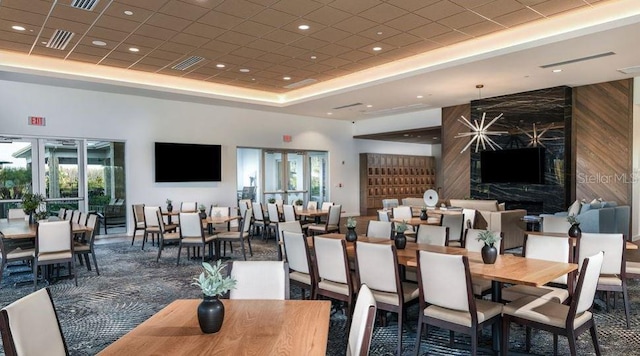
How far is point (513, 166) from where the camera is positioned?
1018 cm

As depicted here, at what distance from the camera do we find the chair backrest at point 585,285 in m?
2.82

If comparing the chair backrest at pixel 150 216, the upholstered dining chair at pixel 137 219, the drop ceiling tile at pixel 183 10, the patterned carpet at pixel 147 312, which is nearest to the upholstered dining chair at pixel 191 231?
the patterned carpet at pixel 147 312

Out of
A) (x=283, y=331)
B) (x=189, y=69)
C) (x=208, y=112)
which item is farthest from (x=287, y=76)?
(x=283, y=331)

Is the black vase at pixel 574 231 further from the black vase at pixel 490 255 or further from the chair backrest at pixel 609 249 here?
the black vase at pixel 490 255

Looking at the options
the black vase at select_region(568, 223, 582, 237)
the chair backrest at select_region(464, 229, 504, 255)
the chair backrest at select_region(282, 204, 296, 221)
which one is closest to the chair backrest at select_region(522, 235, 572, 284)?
the chair backrest at select_region(464, 229, 504, 255)

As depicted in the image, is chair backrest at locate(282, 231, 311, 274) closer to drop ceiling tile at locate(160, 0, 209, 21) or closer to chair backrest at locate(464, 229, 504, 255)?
chair backrest at locate(464, 229, 504, 255)

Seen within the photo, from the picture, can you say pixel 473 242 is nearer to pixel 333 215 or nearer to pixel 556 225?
pixel 556 225

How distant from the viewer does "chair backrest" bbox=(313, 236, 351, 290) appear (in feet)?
12.1

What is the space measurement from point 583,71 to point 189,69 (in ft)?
25.8

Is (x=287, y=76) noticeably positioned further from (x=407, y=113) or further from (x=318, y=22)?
(x=407, y=113)

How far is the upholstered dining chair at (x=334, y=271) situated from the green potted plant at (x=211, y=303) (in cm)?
171

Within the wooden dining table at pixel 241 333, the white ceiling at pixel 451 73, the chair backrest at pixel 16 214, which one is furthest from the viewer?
the chair backrest at pixel 16 214

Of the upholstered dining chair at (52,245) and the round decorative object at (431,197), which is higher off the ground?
the round decorative object at (431,197)

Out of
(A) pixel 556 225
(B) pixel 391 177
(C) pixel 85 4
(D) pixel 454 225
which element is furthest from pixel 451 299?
(B) pixel 391 177
